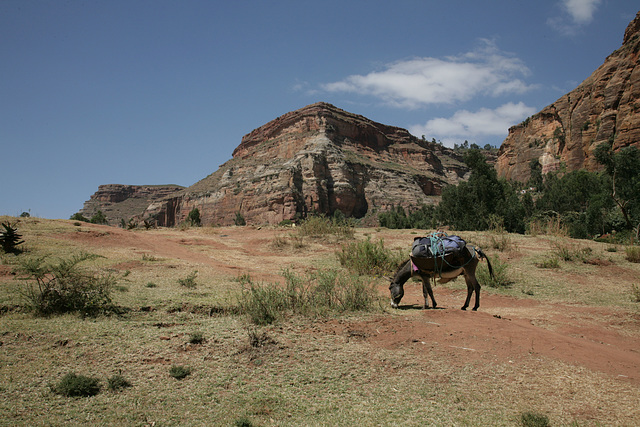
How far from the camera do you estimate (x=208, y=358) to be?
5023 mm

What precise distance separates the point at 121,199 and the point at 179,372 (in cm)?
16735

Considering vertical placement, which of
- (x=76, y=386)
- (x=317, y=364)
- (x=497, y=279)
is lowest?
(x=317, y=364)

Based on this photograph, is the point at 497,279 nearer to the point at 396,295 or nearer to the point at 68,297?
the point at 396,295

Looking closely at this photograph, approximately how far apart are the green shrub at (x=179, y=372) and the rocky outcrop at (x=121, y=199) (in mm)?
136930

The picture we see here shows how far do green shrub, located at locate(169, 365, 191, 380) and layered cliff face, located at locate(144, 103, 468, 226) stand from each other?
2681 inches

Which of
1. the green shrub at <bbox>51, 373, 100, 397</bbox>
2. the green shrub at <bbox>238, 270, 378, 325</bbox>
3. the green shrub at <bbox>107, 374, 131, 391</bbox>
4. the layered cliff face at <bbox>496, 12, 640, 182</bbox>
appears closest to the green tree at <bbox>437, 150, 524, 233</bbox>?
the green shrub at <bbox>238, 270, 378, 325</bbox>

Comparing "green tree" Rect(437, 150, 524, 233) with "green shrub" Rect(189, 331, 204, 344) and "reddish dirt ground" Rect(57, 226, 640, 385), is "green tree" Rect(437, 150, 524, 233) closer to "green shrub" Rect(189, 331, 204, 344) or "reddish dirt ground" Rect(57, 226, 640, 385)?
"reddish dirt ground" Rect(57, 226, 640, 385)

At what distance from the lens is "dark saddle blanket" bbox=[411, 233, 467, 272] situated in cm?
773

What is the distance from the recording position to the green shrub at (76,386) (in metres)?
4.00

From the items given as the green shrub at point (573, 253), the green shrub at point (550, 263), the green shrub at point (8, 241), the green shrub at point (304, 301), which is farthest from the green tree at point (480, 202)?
the green shrub at point (8, 241)

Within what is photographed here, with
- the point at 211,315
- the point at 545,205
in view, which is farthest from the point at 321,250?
the point at 545,205

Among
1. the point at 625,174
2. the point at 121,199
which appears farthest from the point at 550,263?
the point at 121,199

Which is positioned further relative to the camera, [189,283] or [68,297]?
[189,283]

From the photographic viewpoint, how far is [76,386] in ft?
13.3
